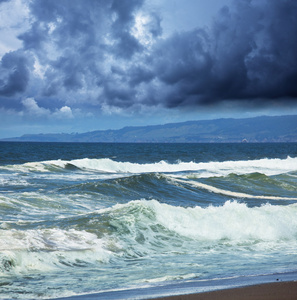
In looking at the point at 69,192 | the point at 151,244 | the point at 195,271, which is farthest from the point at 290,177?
the point at 195,271

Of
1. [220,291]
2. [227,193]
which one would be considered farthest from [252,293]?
[227,193]

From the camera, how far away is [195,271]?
7.14 meters

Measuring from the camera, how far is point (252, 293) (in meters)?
5.18

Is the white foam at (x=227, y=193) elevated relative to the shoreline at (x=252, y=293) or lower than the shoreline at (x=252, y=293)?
lower

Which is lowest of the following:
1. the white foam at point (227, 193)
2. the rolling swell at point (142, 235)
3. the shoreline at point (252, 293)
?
the white foam at point (227, 193)

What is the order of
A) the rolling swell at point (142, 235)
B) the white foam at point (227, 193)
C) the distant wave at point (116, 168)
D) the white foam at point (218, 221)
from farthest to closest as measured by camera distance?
the distant wave at point (116, 168)
the white foam at point (227, 193)
the white foam at point (218, 221)
the rolling swell at point (142, 235)

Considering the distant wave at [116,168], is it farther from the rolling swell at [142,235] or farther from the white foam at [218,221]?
the rolling swell at [142,235]

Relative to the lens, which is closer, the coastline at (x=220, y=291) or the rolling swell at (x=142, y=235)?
the coastline at (x=220, y=291)

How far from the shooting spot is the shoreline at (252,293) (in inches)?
197

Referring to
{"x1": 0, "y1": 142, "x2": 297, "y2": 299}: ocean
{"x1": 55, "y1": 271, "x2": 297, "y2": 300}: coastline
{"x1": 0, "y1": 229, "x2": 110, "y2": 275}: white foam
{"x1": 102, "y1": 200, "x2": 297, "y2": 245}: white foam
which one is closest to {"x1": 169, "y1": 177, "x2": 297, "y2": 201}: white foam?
{"x1": 0, "y1": 142, "x2": 297, "y2": 299}: ocean

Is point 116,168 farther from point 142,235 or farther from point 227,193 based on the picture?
point 142,235

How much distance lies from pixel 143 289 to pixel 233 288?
1.21 metres

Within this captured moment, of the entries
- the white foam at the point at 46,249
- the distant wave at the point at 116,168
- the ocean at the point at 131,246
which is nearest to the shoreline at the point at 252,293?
the ocean at the point at 131,246

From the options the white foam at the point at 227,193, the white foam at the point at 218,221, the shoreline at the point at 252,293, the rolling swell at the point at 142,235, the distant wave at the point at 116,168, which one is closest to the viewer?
the shoreline at the point at 252,293
